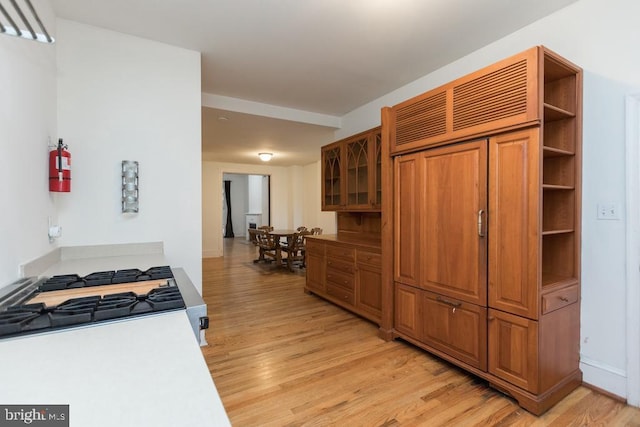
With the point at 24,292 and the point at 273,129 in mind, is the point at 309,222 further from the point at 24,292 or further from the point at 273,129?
the point at 24,292

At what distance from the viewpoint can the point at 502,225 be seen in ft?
6.64

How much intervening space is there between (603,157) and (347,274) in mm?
2513

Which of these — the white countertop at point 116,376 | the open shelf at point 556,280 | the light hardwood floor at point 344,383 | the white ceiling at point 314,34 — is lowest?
the light hardwood floor at point 344,383

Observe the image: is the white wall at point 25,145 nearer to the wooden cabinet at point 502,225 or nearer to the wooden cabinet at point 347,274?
the wooden cabinet at point 502,225

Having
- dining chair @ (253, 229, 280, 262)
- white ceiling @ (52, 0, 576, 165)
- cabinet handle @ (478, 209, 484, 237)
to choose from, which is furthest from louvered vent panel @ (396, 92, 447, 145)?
dining chair @ (253, 229, 280, 262)

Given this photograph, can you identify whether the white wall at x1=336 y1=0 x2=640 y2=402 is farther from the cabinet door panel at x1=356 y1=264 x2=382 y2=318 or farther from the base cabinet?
the cabinet door panel at x1=356 y1=264 x2=382 y2=318

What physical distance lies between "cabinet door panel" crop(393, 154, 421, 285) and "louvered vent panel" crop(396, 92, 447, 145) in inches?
7.2

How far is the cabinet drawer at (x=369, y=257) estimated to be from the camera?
3178 mm

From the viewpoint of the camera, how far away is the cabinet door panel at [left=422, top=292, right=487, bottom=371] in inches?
84.8

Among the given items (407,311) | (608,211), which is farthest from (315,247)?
(608,211)

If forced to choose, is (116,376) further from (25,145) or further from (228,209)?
(228,209)

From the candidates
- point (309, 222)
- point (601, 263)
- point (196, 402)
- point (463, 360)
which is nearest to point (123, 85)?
point (196, 402)

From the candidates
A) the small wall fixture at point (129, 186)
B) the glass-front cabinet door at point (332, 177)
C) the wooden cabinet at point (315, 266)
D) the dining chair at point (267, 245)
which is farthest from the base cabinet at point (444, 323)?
the dining chair at point (267, 245)

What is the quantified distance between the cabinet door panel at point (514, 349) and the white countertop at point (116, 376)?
77.2 inches
